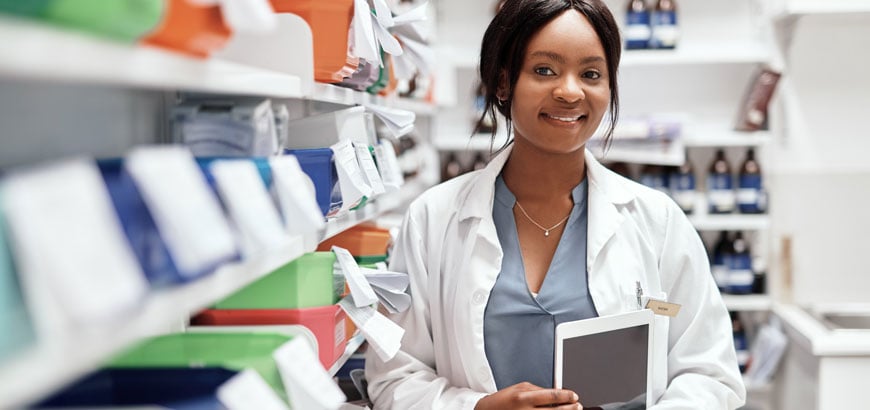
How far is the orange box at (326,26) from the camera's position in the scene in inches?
70.0

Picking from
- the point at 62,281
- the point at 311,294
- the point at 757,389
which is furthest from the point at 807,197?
the point at 62,281

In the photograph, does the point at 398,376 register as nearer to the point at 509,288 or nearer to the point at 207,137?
the point at 509,288

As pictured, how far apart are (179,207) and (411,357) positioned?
52.3 inches

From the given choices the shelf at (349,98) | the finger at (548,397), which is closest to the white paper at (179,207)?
the shelf at (349,98)

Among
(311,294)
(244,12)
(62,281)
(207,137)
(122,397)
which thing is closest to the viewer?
(62,281)

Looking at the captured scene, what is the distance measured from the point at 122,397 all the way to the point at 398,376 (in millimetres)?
969

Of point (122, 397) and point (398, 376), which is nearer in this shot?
point (122, 397)

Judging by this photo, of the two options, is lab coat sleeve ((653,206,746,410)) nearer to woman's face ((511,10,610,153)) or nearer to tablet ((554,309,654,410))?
tablet ((554,309,654,410))

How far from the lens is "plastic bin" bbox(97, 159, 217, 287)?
2.85ft

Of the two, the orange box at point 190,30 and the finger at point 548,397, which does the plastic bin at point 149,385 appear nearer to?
the orange box at point 190,30

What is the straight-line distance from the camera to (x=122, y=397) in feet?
4.06

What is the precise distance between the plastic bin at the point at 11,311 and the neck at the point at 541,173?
1572mm

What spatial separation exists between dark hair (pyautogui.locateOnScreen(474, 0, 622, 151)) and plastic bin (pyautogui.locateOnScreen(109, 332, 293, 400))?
0.90m

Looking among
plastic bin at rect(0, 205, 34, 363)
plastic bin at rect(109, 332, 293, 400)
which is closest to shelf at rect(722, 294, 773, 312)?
plastic bin at rect(109, 332, 293, 400)
